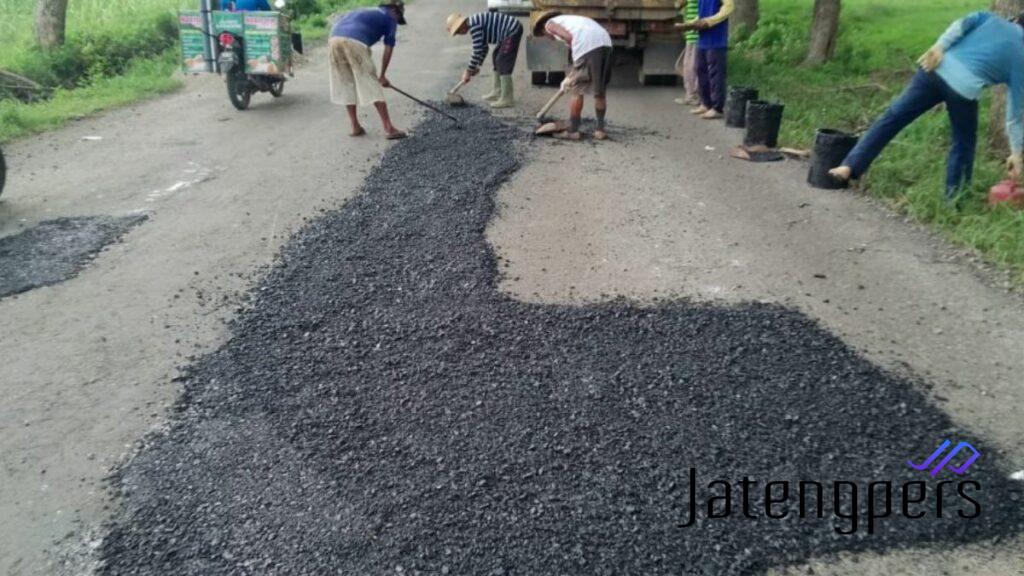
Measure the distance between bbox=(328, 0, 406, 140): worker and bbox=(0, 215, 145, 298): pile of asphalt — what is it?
9.72 ft

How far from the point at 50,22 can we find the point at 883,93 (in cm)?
1231

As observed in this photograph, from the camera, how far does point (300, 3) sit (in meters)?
20.0

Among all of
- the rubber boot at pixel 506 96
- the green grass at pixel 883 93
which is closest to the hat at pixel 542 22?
the rubber boot at pixel 506 96

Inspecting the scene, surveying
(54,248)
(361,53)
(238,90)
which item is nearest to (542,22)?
(361,53)

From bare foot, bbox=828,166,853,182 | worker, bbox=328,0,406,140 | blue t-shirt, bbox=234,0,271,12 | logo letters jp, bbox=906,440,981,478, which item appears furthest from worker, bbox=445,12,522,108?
logo letters jp, bbox=906,440,981,478

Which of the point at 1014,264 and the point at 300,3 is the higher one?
the point at 300,3

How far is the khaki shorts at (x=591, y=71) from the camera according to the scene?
7.95 metres

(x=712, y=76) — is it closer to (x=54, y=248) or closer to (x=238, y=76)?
(x=238, y=76)

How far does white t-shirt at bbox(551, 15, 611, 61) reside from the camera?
25.8 ft

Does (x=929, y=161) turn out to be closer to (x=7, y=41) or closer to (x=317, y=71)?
(x=317, y=71)

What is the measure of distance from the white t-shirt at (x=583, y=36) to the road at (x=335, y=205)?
984 millimetres

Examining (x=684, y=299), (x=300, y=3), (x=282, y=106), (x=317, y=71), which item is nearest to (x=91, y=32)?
(x=317, y=71)

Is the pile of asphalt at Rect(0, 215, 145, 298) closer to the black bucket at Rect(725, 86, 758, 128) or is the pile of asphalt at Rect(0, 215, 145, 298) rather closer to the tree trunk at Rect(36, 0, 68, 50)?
the black bucket at Rect(725, 86, 758, 128)

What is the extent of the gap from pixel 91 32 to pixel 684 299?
1301 centimetres
